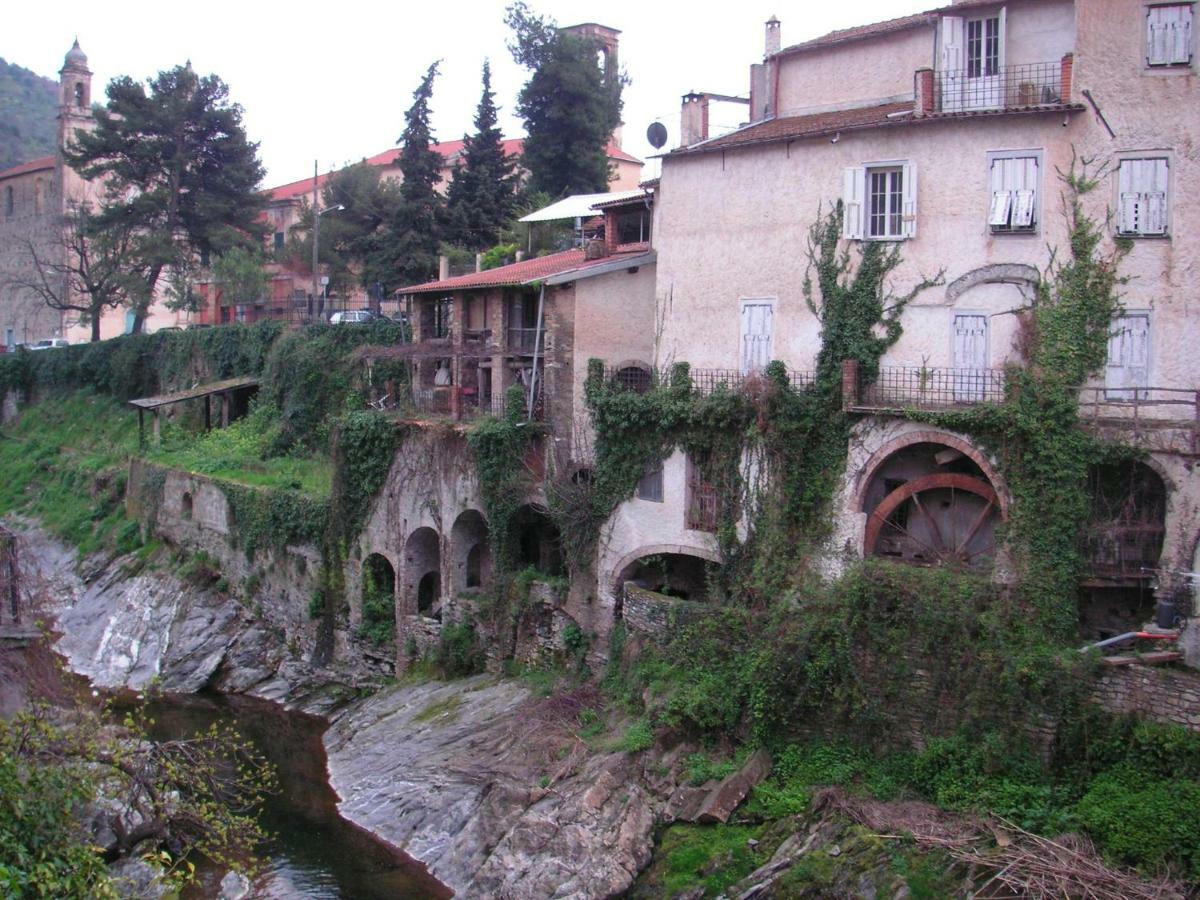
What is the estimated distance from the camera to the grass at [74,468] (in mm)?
44438

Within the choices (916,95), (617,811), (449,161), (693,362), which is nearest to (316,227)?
(449,161)

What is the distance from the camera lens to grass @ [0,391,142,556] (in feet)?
146

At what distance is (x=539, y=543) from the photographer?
31047 millimetres

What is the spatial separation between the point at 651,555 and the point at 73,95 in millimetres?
63262

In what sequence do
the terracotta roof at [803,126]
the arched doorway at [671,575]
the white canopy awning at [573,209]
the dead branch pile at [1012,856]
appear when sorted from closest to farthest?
the dead branch pile at [1012,856] < the terracotta roof at [803,126] < the arched doorway at [671,575] < the white canopy awning at [573,209]

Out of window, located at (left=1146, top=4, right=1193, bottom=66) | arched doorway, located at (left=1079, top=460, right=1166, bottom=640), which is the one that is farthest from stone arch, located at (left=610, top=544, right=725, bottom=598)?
window, located at (left=1146, top=4, right=1193, bottom=66)

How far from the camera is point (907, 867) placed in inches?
679

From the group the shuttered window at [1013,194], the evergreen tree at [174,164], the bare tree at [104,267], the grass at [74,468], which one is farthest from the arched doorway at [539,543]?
the bare tree at [104,267]

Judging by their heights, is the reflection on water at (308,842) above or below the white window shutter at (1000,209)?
below

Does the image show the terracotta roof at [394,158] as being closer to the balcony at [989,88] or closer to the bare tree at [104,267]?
the bare tree at [104,267]

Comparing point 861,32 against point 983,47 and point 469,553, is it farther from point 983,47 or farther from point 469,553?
point 469,553

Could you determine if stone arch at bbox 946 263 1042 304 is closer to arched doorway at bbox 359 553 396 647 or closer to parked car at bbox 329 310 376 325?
arched doorway at bbox 359 553 396 647

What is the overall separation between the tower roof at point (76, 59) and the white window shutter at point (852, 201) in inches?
2545

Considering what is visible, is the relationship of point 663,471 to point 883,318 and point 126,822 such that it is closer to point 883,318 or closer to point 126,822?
point 883,318
